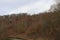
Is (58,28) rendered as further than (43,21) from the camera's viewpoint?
No

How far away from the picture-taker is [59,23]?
90.3 feet

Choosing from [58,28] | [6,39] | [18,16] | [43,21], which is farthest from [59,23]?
[18,16]

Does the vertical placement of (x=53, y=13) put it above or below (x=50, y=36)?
above

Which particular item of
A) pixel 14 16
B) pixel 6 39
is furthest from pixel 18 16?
pixel 6 39

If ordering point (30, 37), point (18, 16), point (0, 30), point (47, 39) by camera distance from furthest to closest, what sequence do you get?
point (18, 16) < point (0, 30) < point (30, 37) < point (47, 39)

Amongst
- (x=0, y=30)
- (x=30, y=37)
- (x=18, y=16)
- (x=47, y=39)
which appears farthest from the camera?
(x=18, y=16)

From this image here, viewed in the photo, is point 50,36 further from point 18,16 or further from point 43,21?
point 18,16

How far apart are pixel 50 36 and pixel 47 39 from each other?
770mm

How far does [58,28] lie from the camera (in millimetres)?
27391

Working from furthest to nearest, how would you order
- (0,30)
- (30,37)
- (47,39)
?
1. (0,30)
2. (30,37)
3. (47,39)

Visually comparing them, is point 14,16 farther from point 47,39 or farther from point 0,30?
point 47,39

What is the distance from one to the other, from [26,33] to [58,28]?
17.2ft

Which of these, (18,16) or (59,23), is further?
(18,16)

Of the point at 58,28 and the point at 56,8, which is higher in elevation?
the point at 56,8
